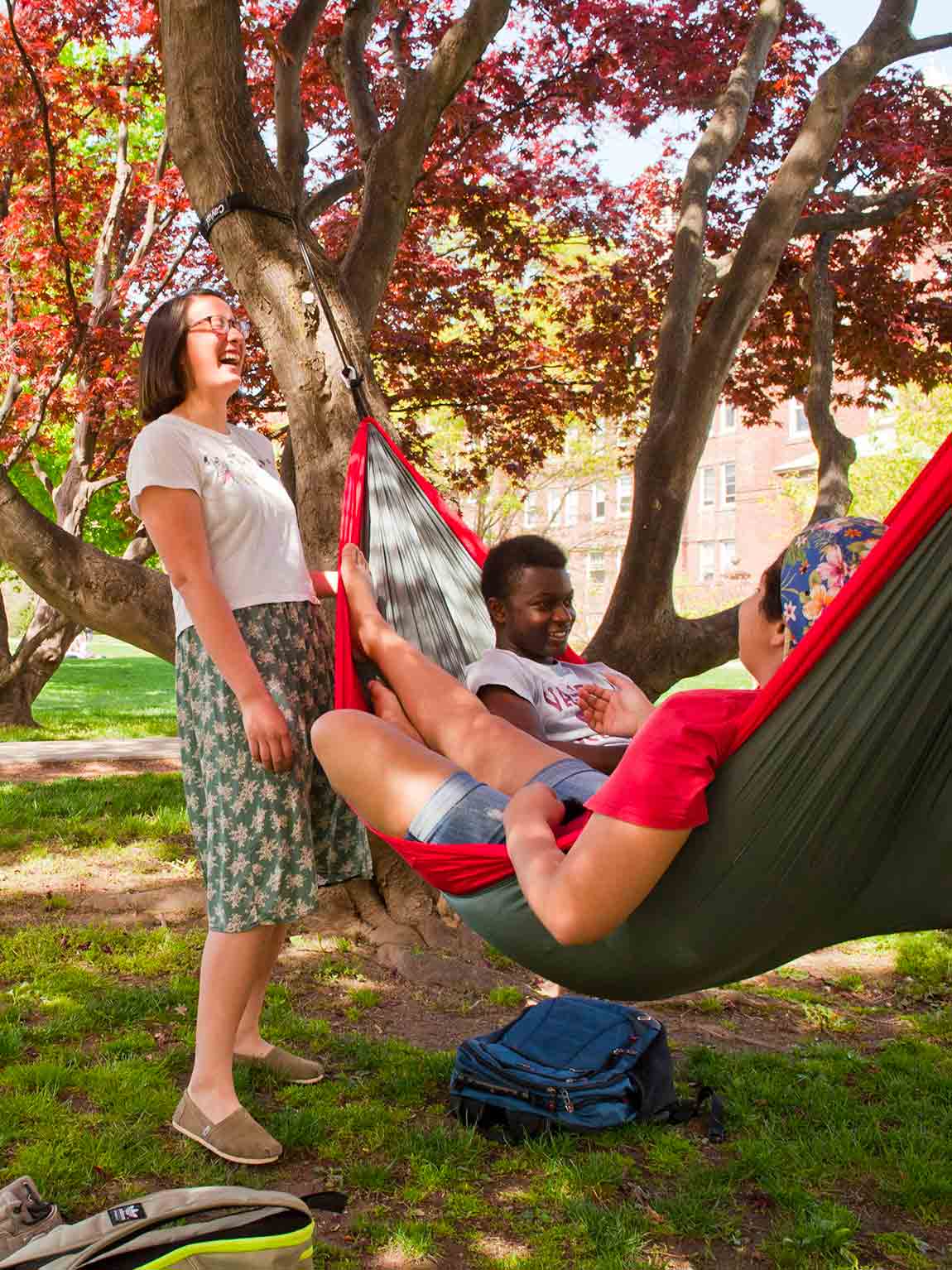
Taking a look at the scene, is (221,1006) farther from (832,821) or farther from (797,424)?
(797,424)

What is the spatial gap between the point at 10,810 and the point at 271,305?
2341 millimetres

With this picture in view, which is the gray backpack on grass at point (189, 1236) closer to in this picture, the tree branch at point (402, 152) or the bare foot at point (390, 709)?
the bare foot at point (390, 709)

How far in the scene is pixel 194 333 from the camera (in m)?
2.04

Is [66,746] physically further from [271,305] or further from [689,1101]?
[689,1101]

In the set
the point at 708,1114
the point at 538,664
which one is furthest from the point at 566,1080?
the point at 538,664

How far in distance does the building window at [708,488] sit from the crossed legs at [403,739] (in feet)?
71.8

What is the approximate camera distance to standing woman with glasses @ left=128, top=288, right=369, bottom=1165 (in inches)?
77.4

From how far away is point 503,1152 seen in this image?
2180 mm

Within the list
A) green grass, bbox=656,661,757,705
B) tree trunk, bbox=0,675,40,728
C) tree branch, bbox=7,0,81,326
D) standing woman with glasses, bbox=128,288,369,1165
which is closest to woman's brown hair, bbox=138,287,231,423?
standing woman with glasses, bbox=128,288,369,1165

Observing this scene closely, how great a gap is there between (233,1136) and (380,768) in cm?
77

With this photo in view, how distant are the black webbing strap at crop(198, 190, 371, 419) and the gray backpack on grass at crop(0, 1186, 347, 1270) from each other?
1.68 metres

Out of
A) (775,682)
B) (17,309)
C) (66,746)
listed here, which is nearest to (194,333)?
(775,682)

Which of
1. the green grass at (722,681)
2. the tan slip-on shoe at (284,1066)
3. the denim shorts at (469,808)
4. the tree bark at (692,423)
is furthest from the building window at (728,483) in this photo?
the denim shorts at (469,808)

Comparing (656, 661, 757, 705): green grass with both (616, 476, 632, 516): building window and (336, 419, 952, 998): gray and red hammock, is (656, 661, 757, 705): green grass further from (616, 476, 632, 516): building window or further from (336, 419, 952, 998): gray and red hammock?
(336, 419, 952, 998): gray and red hammock
